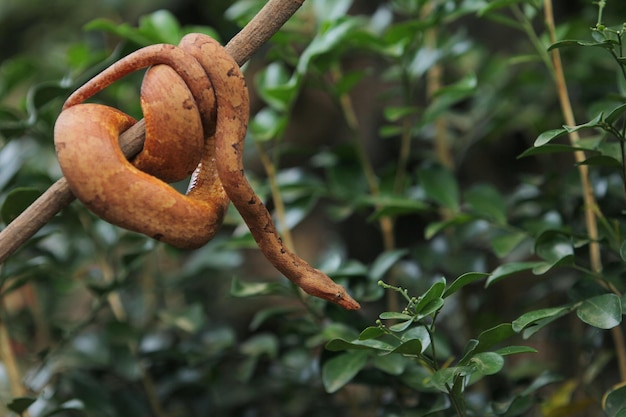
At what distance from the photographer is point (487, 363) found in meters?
0.88

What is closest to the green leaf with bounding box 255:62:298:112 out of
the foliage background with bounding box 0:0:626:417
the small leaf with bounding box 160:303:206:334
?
the foliage background with bounding box 0:0:626:417

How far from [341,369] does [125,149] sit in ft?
1.54

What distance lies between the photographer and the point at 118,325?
136 centimetres

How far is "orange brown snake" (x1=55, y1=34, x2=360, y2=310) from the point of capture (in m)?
0.74

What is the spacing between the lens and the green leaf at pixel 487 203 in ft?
4.15

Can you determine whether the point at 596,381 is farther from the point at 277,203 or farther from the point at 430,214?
the point at 277,203

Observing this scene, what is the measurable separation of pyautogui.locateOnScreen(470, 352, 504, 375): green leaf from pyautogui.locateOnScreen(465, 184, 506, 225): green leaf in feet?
1.32

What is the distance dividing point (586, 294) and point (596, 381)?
58 cm

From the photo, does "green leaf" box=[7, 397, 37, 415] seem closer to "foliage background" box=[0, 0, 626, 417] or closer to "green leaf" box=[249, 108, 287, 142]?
"foliage background" box=[0, 0, 626, 417]

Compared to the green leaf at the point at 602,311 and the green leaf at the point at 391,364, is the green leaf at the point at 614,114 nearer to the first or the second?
the green leaf at the point at 602,311

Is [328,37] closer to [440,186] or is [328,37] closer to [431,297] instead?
[440,186]

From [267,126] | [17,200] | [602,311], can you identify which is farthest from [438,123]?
[17,200]

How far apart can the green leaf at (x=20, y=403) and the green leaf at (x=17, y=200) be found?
258 mm

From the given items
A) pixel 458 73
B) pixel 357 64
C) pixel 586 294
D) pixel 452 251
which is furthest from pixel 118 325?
pixel 357 64
